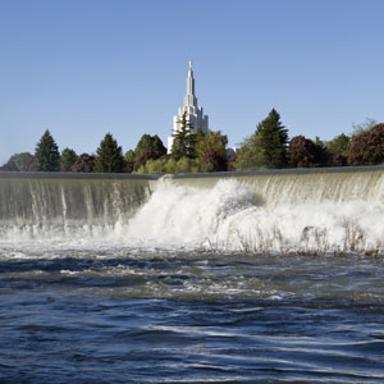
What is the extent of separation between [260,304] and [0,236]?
60.2 feet

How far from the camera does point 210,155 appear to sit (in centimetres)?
7819

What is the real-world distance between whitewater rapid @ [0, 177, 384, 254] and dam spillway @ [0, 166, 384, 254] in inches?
1.4

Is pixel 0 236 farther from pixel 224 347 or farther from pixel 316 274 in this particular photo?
pixel 224 347

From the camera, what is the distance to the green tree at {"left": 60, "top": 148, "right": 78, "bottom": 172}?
111 m

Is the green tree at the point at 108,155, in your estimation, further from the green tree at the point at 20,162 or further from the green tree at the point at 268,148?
the green tree at the point at 20,162

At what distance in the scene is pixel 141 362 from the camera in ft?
22.2

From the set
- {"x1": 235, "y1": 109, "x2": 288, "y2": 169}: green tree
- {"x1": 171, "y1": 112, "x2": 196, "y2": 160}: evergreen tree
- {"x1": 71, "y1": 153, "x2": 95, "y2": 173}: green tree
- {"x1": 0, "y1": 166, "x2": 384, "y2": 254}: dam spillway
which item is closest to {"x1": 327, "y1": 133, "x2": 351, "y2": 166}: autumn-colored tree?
{"x1": 235, "y1": 109, "x2": 288, "y2": 169}: green tree

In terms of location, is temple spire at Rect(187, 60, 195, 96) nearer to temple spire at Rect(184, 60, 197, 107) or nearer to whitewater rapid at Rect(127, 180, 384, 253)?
temple spire at Rect(184, 60, 197, 107)

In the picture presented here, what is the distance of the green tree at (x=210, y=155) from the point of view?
255ft

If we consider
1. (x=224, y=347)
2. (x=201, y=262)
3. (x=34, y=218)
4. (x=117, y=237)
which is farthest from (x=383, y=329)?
(x=34, y=218)

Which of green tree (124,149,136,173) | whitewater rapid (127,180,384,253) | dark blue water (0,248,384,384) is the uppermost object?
green tree (124,149,136,173)

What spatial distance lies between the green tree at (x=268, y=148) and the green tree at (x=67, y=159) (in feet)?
130

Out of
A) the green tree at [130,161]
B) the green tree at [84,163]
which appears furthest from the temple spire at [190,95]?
the green tree at [84,163]

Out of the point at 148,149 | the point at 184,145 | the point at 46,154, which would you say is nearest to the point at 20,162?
the point at 46,154
